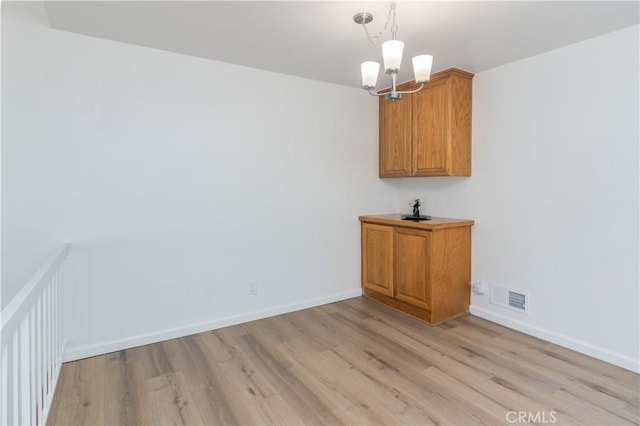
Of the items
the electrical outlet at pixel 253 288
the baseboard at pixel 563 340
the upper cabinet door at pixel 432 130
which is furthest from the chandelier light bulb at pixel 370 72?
the baseboard at pixel 563 340

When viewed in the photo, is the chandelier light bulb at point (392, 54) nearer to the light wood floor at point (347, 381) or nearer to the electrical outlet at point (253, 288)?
the light wood floor at point (347, 381)

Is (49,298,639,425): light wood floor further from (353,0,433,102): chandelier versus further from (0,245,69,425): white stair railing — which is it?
(353,0,433,102): chandelier

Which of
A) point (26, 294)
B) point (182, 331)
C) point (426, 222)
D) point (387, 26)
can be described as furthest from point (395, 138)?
point (26, 294)

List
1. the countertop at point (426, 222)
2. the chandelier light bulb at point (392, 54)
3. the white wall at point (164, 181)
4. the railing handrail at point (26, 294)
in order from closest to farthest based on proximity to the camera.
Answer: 1. the railing handrail at point (26, 294)
2. the chandelier light bulb at point (392, 54)
3. the white wall at point (164, 181)
4. the countertop at point (426, 222)

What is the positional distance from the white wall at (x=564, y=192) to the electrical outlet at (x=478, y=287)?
0.21 feet

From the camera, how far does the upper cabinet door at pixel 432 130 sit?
317cm

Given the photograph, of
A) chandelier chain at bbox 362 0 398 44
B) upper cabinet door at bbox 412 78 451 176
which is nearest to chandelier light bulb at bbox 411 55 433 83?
chandelier chain at bbox 362 0 398 44

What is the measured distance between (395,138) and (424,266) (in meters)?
1.41

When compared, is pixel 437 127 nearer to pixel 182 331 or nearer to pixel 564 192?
pixel 564 192

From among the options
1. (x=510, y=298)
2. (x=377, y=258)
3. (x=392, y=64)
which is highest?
(x=392, y=64)

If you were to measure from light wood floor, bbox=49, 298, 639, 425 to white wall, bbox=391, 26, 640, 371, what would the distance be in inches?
12.0

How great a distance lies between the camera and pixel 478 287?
129 inches

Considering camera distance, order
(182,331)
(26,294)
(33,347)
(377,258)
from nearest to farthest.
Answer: (26,294), (33,347), (182,331), (377,258)

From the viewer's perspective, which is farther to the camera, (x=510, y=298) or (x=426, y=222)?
(x=426, y=222)
